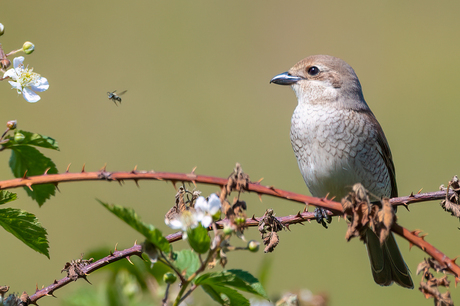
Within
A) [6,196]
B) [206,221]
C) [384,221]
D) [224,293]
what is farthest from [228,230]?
[6,196]

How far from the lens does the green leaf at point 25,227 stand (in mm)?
1133

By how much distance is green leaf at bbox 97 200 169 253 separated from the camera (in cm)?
83

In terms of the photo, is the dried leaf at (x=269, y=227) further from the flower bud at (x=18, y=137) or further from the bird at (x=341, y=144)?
the bird at (x=341, y=144)

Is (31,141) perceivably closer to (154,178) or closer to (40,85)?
(40,85)

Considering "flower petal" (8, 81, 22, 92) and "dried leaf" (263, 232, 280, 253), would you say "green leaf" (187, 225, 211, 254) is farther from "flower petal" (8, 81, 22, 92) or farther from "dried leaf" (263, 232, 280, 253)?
"flower petal" (8, 81, 22, 92)

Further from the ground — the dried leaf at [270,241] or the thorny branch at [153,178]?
the thorny branch at [153,178]

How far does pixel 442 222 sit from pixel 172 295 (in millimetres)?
6975

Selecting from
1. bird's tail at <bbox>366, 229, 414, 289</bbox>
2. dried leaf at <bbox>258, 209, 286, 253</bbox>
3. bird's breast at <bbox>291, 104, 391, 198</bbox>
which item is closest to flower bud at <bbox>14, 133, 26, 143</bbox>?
dried leaf at <bbox>258, 209, 286, 253</bbox>

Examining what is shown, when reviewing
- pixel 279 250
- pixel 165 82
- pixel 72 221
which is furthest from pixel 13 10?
pixel 279 250

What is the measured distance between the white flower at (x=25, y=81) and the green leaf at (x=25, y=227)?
302mm

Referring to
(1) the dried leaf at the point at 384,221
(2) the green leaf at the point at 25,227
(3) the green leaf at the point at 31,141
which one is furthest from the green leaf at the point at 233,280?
(3) the green leaf at the point at 31,141

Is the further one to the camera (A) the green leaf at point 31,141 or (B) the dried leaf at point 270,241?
(B) the dried leaf at point 270,241

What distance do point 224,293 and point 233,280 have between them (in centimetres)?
6

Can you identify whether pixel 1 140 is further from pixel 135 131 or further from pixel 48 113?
pixel 48 113
